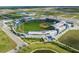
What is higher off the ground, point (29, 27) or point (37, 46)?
point (29, 27)

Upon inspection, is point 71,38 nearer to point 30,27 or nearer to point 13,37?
point 30,27

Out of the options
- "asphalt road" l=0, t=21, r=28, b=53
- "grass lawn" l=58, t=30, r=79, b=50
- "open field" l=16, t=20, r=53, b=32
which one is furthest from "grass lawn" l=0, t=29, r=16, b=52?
"grass lawn" l=58, t=30, r=79, b=50

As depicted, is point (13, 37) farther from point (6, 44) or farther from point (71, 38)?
point (71, 38)

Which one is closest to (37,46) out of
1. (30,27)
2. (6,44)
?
(30,27)

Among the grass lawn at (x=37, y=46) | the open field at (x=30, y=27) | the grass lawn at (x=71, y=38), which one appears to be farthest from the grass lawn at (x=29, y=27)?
the grass lawn at (x=71, y=38)

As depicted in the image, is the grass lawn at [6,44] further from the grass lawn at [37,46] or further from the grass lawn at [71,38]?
the grass lawn at [71,38]

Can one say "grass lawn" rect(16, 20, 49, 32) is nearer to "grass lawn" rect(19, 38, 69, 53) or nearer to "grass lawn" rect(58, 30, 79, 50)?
"grass lawn" rect(19, 38, 69, 53)

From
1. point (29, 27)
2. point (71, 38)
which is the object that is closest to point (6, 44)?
point (29, 27)
